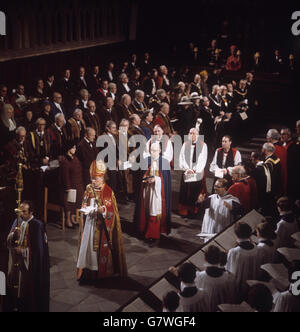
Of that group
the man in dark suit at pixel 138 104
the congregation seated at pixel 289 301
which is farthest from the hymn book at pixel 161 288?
the man in dark suit at pixel 138 104

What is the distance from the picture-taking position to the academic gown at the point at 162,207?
7984mm

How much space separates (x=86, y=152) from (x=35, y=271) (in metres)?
3.64

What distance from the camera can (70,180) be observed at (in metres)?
8.50

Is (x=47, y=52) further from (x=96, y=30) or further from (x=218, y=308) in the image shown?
(x=218, y=308)

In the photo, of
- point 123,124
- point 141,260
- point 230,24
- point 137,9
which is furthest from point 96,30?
point 141,260

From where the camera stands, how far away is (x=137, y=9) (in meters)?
18.1

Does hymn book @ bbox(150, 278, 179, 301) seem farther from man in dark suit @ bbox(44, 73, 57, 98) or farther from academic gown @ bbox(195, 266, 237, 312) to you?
man in dark suit @ bbox(44, 73, 57, 98)

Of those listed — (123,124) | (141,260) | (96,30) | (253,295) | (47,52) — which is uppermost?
(96,30)

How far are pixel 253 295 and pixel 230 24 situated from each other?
50.7 ft

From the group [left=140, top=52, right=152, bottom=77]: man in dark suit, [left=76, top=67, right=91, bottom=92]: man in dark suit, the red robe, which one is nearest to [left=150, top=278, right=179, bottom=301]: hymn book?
the red robe

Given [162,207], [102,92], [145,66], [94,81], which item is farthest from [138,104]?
[145,66]

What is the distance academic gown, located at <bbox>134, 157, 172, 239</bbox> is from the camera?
798cm

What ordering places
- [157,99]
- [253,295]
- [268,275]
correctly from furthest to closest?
[157,99]
[268,275]
[253,295]

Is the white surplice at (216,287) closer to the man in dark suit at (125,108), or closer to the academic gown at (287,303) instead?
the academic gown at (287,303)
